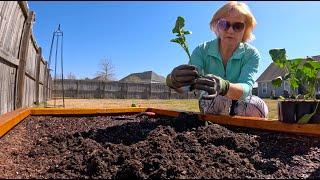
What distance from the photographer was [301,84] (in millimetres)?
2016

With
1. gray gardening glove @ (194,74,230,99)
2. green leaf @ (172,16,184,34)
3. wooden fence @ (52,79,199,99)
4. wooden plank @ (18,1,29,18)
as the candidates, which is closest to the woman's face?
green leaf @ (172,16,184,34)

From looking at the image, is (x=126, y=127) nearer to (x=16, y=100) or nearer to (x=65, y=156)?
(x=65, y=156)

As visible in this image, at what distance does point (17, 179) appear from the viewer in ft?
4.01

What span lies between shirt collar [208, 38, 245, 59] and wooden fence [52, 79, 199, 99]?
72.0 feet

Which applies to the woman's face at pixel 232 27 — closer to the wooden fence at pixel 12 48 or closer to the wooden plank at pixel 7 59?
the wooden fence at pixel 12 48

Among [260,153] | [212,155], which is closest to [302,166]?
[260,153]

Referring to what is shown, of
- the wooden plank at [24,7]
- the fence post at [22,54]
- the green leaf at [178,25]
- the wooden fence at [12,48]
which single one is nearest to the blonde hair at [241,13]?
the green leaf at [178,25]

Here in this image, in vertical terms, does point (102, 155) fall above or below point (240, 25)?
below

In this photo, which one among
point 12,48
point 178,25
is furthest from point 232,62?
point 12,48

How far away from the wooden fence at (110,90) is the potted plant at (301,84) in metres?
22.7

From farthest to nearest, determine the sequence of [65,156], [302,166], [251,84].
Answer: [251,84] < [65,156] < [302,166]

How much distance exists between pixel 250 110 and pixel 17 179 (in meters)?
1.82

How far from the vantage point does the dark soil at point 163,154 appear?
1.29m

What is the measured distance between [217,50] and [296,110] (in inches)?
34.7
